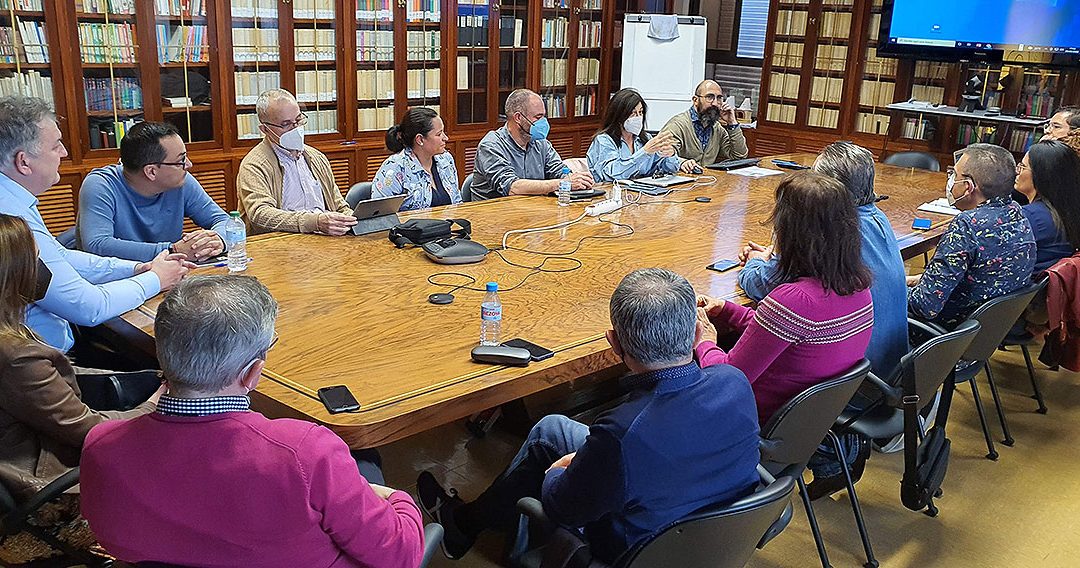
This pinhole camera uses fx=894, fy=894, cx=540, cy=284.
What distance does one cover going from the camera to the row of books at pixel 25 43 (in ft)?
16.8

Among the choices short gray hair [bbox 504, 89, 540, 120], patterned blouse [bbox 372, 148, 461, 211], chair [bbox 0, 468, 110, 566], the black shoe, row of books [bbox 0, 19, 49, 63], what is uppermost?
row of books [bbox 0, 19, 49, 63]

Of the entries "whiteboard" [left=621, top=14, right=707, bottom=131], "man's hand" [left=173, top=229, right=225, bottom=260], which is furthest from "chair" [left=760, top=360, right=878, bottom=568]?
"whiteboard" [left=621, top=14, right=707, bottom=131]

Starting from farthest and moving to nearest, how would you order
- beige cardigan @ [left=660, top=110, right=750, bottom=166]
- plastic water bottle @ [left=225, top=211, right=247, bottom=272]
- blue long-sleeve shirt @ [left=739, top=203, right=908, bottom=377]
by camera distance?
1. beige cardigan @ [left=660, top=110, right=750, bottom=166]
2. plastic water bottle @ [left=225, top=211, right=247, bottom=272]
3. blue long-sleeve shirt @ [left=739, top=203, right=908, bottom=377]

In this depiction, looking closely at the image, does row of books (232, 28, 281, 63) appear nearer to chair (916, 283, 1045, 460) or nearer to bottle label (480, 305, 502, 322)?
bottle label (480, 305, 502, 322)

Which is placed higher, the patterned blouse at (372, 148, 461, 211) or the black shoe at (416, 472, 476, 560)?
the patterned blouse at (372, 148, 461, 211)

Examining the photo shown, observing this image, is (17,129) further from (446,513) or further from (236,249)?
(446,513)

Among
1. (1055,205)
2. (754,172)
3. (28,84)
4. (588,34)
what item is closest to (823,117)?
(588,34)

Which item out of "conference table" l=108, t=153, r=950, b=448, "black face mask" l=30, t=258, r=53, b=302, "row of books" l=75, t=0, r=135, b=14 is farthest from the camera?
"row of books" l=75, t=0, r=135, b=14

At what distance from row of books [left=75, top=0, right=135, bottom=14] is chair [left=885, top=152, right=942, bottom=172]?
16.9 feet

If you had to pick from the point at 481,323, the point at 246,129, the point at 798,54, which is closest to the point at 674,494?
the point at 481,323

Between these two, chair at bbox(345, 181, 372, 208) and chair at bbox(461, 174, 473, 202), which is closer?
chair at bbox(345, 181, 372, 208)

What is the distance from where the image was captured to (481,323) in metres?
2.66

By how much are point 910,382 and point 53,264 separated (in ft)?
8.25

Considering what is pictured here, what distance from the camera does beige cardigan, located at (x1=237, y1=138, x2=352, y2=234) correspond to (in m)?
3.65
